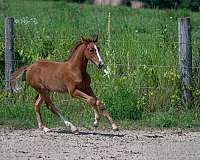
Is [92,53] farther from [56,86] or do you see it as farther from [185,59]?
[185,59]

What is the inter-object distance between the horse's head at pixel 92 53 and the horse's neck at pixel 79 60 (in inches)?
3.9

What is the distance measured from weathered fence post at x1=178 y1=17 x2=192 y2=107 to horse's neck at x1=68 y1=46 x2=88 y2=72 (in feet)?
8.92

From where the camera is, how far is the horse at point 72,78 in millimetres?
11516

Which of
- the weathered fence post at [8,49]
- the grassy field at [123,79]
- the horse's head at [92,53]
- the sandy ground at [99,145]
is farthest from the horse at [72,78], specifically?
the weathered fence post at [8,49]

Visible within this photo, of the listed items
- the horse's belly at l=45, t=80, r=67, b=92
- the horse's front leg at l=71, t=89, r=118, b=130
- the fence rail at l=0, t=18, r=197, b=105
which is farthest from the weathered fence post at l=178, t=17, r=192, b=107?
the horse's belly at l=45, t=80, r=67, b=92

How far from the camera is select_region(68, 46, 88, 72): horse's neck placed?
11672 mm

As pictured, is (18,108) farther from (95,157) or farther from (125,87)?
(95,157)

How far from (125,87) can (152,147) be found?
346 centimetres

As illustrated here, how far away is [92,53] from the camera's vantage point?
11508 millimetres

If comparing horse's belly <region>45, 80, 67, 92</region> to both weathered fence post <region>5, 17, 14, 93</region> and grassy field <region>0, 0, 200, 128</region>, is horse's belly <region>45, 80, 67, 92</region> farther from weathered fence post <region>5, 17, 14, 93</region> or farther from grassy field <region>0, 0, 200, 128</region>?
weathered fence post <region>5, 17, 14, 93</region>

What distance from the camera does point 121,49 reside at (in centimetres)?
1474

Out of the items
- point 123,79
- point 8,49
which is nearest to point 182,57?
point 123,79

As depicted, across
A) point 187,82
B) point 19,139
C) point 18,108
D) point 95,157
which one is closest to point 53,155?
point 95,157

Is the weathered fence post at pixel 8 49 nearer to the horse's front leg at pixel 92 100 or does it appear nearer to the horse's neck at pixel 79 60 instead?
the horse's neck at pixel 79 60
